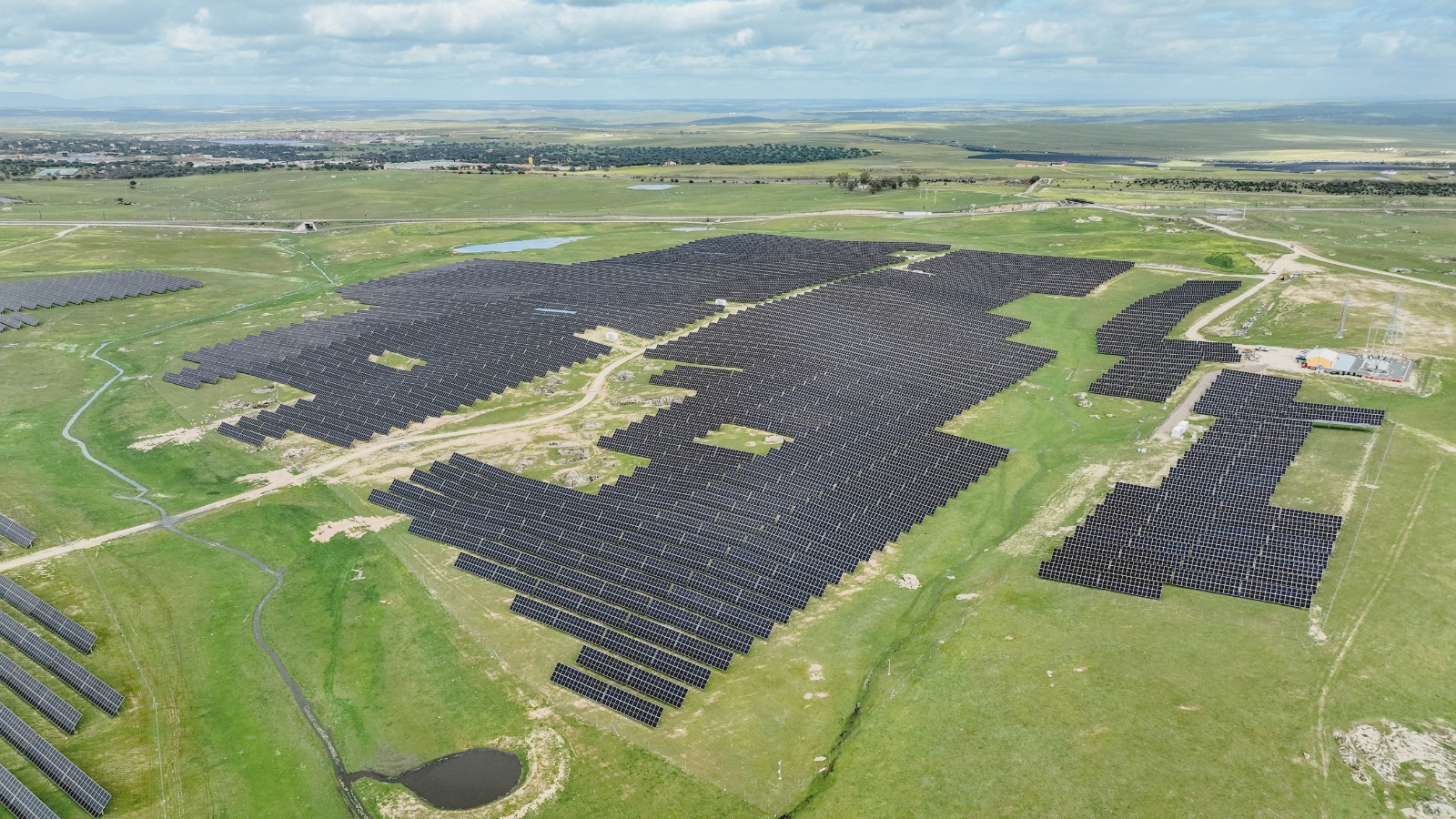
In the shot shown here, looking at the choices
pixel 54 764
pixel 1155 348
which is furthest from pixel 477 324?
pixel 1155 348

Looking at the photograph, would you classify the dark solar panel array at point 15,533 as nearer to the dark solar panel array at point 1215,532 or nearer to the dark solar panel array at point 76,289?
the dark solar panel array at point 1215,532

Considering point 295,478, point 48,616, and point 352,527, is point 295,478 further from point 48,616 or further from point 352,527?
point 48,616

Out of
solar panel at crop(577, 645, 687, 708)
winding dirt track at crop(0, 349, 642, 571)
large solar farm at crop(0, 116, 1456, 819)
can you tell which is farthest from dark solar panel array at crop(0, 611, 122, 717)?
solar panel at crop(577, 645, 687, 708)

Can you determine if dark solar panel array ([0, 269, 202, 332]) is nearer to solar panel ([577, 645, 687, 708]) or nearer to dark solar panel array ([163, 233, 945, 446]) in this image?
dark solar panel array ([163, 233, 945, 446])

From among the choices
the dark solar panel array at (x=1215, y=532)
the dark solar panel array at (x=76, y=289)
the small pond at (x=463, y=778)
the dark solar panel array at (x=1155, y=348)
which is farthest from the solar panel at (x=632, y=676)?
the dark solar panel array at (x=76, y=289)

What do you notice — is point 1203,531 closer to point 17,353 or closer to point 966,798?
point 966,798
